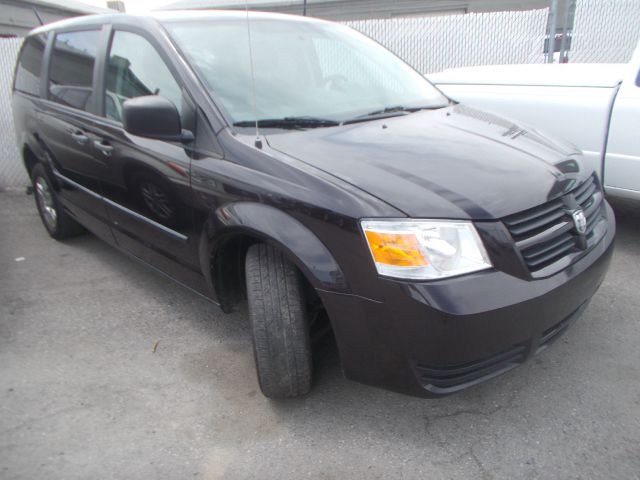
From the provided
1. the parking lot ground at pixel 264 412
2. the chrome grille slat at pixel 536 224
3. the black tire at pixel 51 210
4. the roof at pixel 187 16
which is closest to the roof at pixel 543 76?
the parking lot ground at pixel 264 412

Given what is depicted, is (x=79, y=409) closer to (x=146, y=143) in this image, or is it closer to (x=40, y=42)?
(x=146, y=143)

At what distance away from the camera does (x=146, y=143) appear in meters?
2.61

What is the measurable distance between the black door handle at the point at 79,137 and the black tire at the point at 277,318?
5.39 feet

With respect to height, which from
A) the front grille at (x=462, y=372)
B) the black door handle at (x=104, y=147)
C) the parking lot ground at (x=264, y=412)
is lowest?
the parking lot ground at (x=264, y=412)

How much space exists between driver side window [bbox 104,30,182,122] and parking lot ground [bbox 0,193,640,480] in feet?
4.32

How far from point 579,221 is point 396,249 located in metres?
0.86

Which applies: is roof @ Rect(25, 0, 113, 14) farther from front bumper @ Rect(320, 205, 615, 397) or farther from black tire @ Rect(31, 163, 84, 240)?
front bumper @ Rect(320, 205, 615, 397)

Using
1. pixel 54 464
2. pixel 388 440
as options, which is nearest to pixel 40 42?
pixel 54 464

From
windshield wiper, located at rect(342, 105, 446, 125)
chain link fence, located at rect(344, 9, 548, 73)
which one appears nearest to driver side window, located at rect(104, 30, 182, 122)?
windshield wiper, located at rect(342, 105, 446, 125)

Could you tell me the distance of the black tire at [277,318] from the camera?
2086 mm

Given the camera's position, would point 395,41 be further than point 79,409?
Yes

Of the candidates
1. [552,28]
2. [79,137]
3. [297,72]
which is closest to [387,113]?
[297,72]

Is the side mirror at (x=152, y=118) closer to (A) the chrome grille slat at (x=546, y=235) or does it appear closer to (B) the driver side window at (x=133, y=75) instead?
(B) the driver side window at (x=133, y=75)

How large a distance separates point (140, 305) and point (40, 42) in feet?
7.72
